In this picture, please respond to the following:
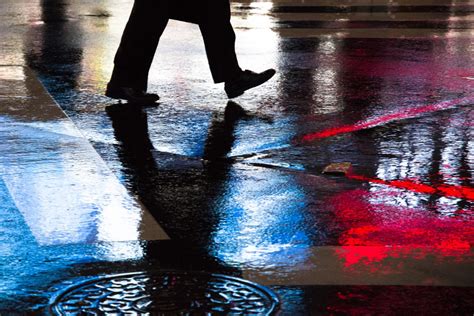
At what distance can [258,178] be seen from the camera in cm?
582

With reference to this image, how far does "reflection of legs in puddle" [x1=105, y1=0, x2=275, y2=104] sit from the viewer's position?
8133 millimetres

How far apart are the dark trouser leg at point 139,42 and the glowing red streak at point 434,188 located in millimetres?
2857

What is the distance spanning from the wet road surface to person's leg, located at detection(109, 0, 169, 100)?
0.87ft

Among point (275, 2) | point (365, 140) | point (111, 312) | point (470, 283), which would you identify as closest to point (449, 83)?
point (365, 140)

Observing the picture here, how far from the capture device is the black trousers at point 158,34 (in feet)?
26.7

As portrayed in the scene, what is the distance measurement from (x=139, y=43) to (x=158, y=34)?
0.15m

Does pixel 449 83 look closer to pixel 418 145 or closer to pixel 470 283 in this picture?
pixel 418 145

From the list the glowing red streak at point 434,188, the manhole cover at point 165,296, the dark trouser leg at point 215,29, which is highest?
the dark trouser leg at point 215,29

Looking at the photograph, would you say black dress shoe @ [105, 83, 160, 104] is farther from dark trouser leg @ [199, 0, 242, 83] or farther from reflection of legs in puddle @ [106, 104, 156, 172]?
dark trouser leg @ [199, 0, 242, 83]

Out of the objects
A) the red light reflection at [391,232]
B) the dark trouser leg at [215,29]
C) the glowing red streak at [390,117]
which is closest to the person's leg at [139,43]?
the dark trouser leg at [215,29]

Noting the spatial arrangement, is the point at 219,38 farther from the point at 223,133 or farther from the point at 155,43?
the point at 223,133

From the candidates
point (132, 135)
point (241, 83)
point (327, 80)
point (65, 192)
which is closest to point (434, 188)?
point (65, 192)

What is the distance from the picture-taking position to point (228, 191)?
5555 millimetres

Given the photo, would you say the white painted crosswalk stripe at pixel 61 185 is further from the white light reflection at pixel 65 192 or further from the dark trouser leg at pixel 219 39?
the dark trouser leg at pixel 219 39
